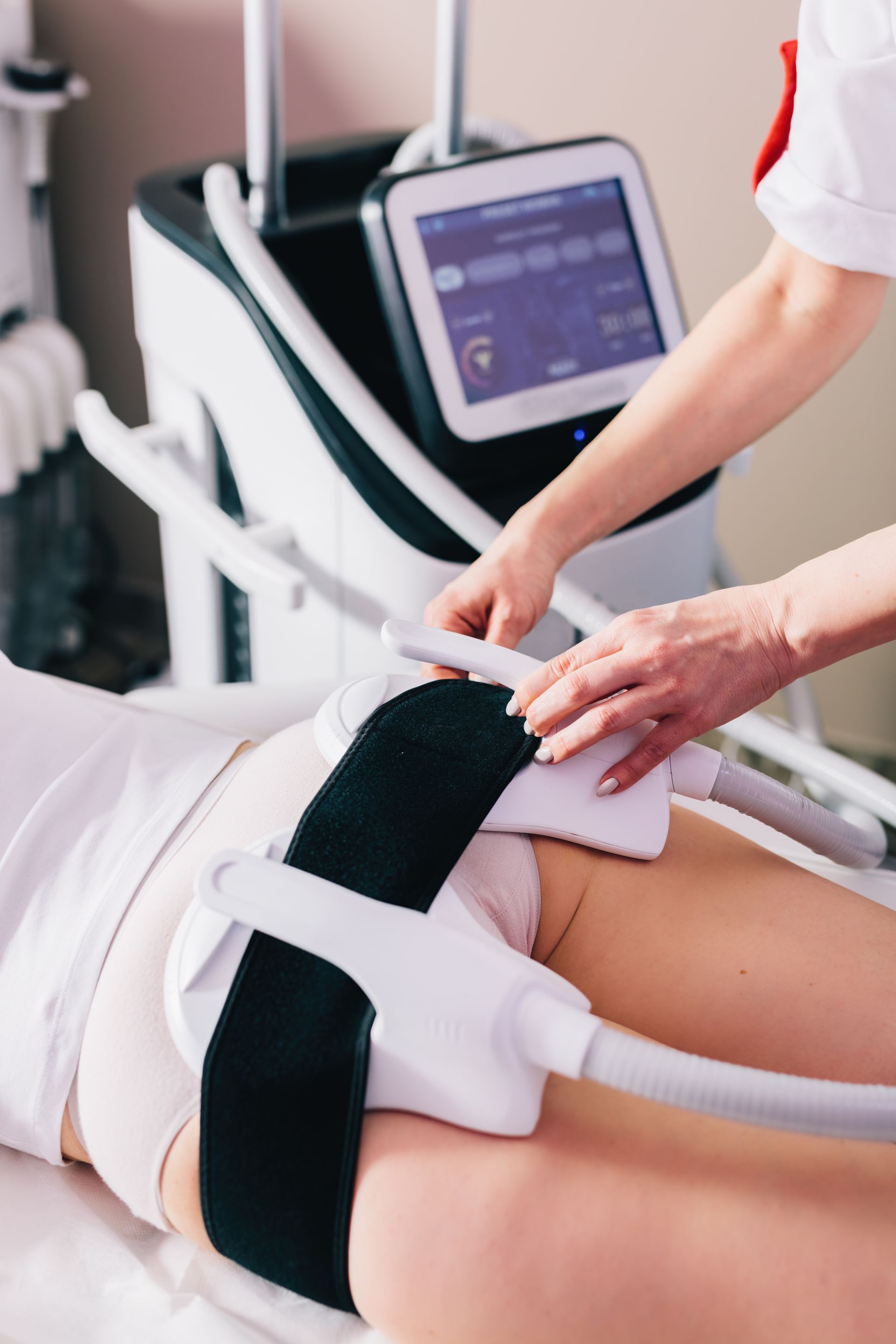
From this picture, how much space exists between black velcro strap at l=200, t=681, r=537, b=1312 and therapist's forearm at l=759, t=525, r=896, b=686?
30 centimetres

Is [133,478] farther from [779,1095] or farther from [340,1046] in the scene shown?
[779,1095]

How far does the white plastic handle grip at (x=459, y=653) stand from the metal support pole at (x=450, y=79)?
0.83 meters

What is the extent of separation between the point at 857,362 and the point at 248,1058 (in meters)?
1.67

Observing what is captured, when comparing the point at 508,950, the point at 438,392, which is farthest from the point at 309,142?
the point at 508,950

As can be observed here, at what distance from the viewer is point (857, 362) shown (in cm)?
194

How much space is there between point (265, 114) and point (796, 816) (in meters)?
0.99

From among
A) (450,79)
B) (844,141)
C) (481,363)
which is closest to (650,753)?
(844,141)

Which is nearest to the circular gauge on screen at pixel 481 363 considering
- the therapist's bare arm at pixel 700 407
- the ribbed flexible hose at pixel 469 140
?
the therapist's bare arm at pixel 700 407

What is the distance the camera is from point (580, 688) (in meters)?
0.81

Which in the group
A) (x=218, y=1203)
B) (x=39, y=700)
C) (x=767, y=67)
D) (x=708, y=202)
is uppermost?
(x=767, y=67)

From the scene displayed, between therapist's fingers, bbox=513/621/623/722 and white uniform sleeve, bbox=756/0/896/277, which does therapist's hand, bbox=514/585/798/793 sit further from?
white uniform sleeve, bbox=756/0/896/277

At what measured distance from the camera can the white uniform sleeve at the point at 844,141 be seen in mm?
957

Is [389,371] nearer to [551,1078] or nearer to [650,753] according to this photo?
[650,753]

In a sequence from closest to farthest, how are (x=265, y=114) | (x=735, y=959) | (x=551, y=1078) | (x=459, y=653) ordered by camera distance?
1. (x=551, y=1078)
2. (x=735, y=959)
3. (x=459, y=653)
4. (x=265, y=114)
